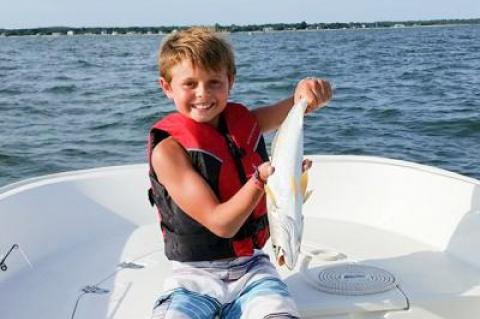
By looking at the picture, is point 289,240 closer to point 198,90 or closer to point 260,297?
point 260,297

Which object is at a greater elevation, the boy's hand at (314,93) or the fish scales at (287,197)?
the boy's hand at (314,93)

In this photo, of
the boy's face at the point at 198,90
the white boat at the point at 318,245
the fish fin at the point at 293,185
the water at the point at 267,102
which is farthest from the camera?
the water at the point at 267,102

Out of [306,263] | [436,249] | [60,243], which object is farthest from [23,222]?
[436,249]

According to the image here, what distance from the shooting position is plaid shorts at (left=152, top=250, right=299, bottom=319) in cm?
235

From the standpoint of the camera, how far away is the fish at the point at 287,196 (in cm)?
201

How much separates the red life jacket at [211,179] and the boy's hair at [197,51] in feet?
0.69

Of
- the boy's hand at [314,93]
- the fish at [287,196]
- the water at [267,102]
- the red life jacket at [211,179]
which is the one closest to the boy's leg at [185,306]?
the red life jacket at [211,179]

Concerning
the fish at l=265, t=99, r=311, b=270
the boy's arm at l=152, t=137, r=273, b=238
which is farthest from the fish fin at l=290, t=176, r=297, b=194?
the boy's arm at l=152, t=137, r=273, b=238

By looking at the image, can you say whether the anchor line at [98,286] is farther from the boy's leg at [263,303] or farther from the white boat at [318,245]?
the boy's leg at [263,303]

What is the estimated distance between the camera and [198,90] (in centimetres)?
249

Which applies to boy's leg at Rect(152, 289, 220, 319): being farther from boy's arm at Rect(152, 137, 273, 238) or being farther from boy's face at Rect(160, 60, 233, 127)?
boy's face at Rect(160, 60, 233, 127)

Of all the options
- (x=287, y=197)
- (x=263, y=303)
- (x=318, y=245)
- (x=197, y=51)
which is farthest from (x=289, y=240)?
(x=318, y=245)

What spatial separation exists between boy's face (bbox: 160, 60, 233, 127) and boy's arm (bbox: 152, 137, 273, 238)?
0.49 ft

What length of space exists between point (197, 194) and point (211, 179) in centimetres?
17
